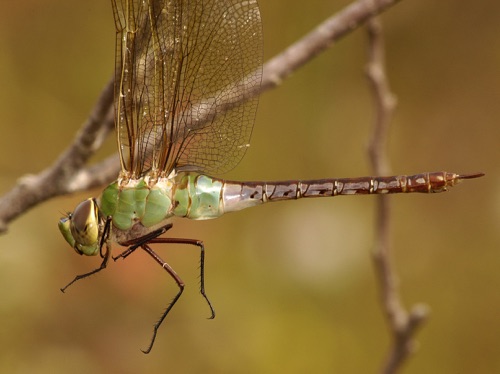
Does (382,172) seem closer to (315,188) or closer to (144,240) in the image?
(315,188)

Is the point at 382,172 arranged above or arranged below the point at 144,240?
above

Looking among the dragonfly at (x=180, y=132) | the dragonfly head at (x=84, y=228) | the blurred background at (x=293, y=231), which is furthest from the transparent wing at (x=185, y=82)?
the blurred background at (x=293, y=231)

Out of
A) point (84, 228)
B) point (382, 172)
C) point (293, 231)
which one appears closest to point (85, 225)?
point (84, 228)

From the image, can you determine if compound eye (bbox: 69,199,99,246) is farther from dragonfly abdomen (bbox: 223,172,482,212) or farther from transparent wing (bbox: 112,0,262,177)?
dragonfly abdomen (bbox: 223,172,482,212)

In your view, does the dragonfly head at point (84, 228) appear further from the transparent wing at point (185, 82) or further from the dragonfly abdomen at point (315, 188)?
the dragonfly abdomen at point (315, 188)

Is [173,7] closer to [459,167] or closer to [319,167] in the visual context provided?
[319,167]

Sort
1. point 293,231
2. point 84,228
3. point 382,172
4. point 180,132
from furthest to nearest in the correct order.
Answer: point 293,231 → point 382,172 → point 180,132 → point 84,228

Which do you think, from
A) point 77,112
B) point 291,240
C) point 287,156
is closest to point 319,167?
point 287,156
